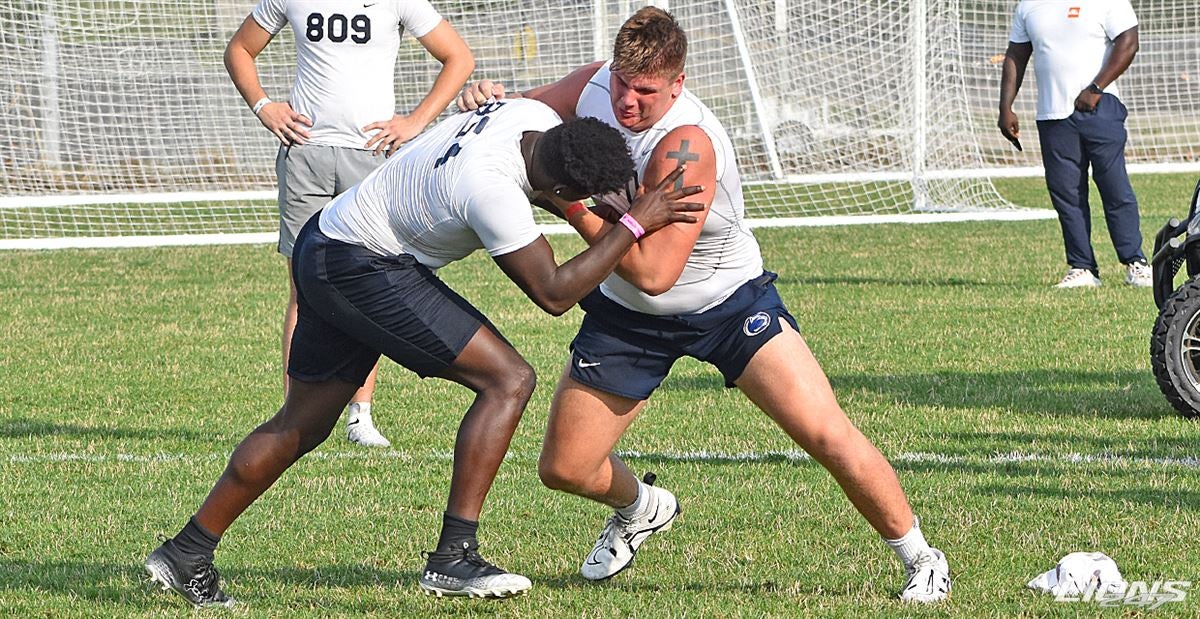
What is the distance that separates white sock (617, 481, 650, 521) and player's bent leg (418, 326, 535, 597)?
60 cm

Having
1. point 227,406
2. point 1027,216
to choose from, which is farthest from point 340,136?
point 1027,216

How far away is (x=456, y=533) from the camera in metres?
4.64

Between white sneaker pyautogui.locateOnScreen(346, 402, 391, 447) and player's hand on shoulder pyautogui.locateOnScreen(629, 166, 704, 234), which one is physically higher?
player's hand on shoulder pyautogui.locateOnScreen(629, 166, 704, 234)

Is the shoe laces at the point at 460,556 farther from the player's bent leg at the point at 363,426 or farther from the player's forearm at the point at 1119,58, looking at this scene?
the player's forearm at the point at 1119,58

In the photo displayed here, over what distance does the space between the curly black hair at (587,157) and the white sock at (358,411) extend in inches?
125

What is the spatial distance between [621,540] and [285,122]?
2.87m

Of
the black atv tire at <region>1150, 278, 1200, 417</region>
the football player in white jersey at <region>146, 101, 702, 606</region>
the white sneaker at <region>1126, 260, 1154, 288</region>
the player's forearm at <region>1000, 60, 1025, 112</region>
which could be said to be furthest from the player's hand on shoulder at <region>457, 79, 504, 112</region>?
the white sneaker at <region>1126, 260, 1154, 288</region>

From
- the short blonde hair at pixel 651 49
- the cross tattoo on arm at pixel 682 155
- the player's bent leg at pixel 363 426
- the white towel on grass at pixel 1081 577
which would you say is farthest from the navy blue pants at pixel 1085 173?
the cross tattoo on arm at pixel 682 155

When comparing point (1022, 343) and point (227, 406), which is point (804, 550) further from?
point (1022, 343)

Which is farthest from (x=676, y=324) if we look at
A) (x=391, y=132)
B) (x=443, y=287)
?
(x=391, y=132)

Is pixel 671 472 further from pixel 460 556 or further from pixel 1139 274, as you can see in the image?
pixel 1139 274

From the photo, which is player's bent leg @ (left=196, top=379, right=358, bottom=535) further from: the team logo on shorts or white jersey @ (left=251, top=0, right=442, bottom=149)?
white jersey @ (left=251, top=0, right=442, bottom=149)

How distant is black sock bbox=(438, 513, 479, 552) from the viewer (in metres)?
4.64

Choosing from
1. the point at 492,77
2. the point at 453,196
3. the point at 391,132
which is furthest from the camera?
the point at 492,77
